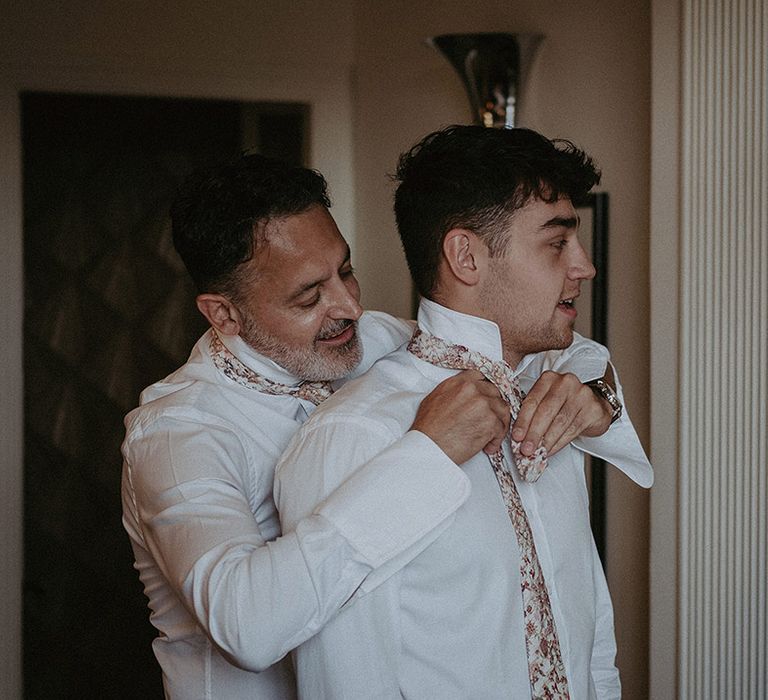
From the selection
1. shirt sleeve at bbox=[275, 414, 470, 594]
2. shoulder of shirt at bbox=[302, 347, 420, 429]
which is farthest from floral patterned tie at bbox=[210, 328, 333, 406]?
shirt sleeve at bbox=[275, 414, 470, 594]

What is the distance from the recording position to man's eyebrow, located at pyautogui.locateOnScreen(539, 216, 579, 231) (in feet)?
5.38

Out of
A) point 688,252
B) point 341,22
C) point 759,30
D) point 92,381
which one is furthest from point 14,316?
point 759,30

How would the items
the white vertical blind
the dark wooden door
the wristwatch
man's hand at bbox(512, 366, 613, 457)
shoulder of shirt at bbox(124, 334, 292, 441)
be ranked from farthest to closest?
the dark wooden door, the white vertical blind, the wristwatch, shoulder of shirt at bbox(124, 334, 292, 441), man's hand at bbox(512, 366, 613, 457)

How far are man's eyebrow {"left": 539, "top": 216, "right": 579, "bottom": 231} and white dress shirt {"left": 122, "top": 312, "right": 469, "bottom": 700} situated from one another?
16.3 inches

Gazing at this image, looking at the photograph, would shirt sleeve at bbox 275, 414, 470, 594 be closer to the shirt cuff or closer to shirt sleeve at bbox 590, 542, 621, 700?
the shirt cuff

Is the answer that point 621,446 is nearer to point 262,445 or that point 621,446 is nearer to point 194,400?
point 262,445

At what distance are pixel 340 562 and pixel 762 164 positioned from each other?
1.40 m

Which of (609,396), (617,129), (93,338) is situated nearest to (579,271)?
(609,396)

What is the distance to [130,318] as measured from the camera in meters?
4.24

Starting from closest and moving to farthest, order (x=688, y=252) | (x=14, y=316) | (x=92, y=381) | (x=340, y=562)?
1. (x=340, y=562)
2. (x=688, y=252)
3. (x=14, y=316)
4. (x=92, y=381)

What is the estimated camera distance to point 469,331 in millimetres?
1647

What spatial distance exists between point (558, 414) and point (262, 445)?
494 millimetres

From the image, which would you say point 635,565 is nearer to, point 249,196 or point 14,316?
point 249,196

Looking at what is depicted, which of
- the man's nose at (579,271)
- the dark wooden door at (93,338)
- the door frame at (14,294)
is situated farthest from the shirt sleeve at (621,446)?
the dark wooden door at (93,338)
